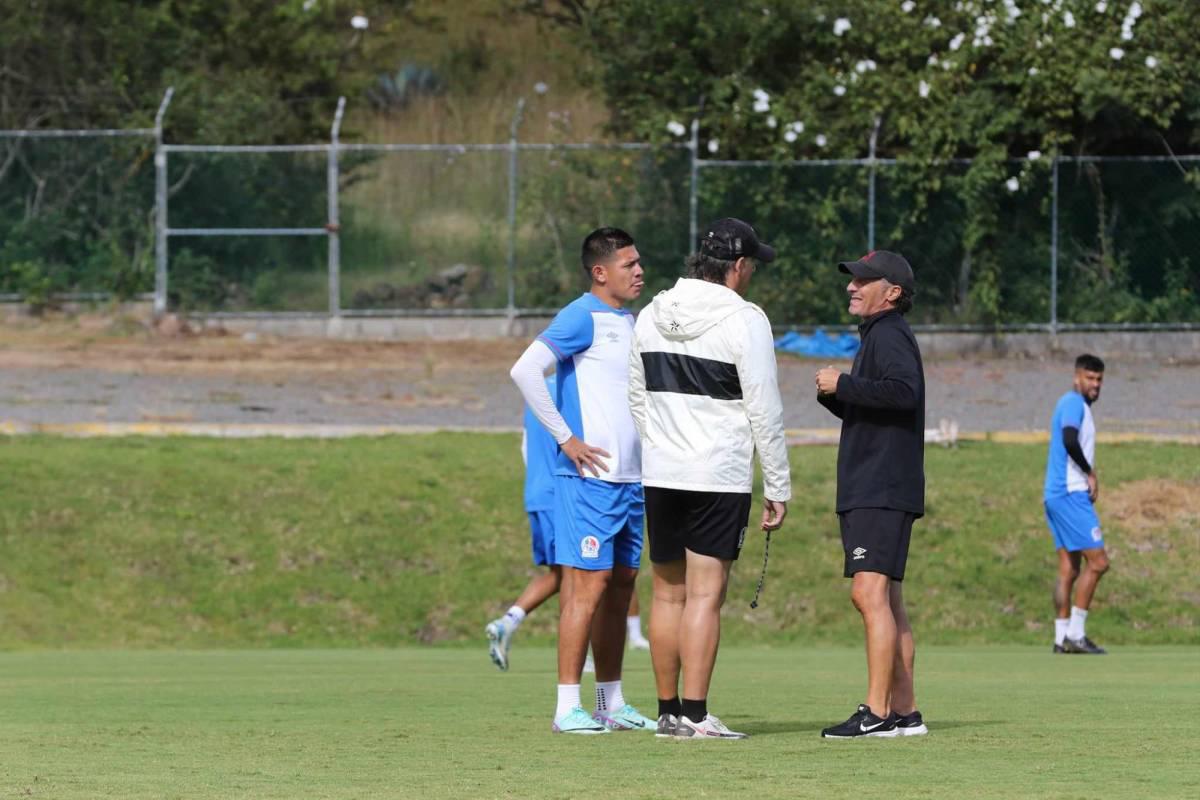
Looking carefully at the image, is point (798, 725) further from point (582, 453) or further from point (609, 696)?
point (582, 453)

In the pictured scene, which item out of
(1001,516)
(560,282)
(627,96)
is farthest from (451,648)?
(627,96)

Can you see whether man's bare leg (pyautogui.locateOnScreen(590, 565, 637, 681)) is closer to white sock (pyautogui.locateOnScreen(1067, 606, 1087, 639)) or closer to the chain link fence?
white sock (pyautogui.locateOnScreen(1067, 606, 1087, 639))

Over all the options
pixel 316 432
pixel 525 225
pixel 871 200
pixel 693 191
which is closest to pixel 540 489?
pixel 316 432

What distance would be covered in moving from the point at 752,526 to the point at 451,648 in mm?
3348

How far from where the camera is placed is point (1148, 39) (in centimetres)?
2689

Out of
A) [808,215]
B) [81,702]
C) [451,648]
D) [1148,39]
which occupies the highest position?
[1148,39]

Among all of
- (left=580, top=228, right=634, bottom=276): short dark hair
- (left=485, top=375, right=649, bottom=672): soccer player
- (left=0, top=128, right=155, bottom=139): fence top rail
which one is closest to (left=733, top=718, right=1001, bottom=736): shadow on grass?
(left=580, top=228, right=634, bottom=276): short dark hair

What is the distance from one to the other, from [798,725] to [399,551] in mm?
10147

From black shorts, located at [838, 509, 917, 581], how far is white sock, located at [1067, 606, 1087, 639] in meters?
7.63

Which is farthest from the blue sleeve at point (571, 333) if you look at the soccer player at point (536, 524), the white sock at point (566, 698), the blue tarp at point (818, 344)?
the blue tarp at point (818, 344)

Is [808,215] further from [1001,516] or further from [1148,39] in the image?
[1001,516]

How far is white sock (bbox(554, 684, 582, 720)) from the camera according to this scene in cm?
874

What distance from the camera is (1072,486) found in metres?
15.8

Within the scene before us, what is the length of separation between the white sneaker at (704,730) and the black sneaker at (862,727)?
35cm
